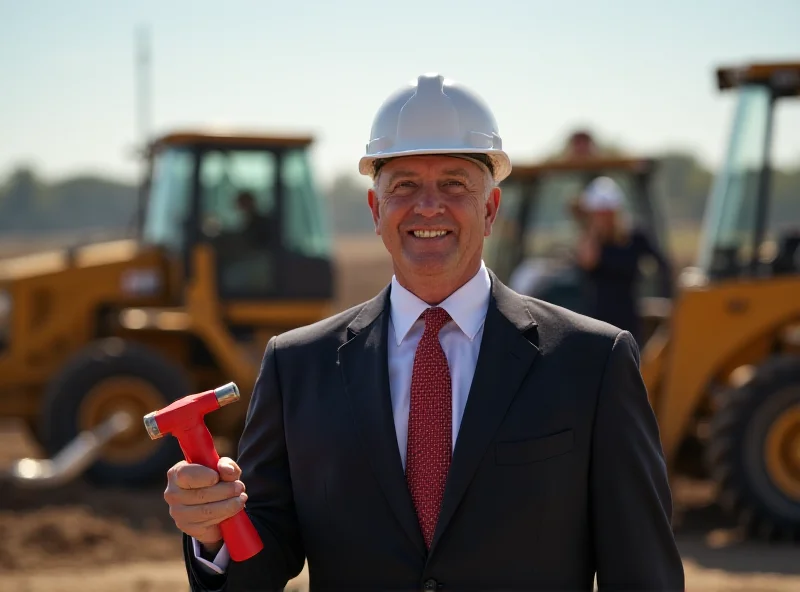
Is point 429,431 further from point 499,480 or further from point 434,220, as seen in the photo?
point 434,220

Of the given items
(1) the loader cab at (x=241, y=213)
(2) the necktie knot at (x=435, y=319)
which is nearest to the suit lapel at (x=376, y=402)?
(2) the necktie knot at (x=435, y=319)

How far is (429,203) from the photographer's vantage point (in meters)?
2.49

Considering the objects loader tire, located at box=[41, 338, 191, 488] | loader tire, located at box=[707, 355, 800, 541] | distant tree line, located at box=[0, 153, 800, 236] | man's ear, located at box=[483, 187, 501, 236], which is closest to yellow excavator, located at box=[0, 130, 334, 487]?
loader tire, located at box=[41, 338, 191, 488]

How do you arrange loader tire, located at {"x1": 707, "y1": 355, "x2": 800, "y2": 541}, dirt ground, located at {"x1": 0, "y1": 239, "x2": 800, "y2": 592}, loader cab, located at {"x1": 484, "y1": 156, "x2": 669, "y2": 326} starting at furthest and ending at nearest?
loader cab, located at {"x1": 484, "y1": 156, "x2": 669, "y2": 326}
loader tire, located at {"x1": 707, "y1": 355, "x2": 800, "y2": 541}
dirt ground, located at {"x1": 0, "y1": 239, "x2": 800, "y2": 592}

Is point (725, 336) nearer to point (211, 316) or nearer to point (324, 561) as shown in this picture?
point (211, 316)

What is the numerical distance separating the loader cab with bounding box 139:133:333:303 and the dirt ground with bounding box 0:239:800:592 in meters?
2.07

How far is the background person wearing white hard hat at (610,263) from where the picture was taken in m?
7.43

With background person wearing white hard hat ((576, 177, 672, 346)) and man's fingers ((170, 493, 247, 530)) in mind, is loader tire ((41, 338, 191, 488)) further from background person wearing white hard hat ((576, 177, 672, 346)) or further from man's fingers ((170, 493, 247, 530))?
man's fingers ((170, 493, 247, 530))

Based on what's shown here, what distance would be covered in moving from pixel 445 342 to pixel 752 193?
5886 mm

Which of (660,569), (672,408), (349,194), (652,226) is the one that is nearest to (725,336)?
(672,408)

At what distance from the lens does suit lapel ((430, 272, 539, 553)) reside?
7.62 ft

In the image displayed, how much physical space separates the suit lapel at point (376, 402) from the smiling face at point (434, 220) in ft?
0.45

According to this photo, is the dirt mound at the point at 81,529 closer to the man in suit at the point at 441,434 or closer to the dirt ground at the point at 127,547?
the dirt ground at the point at 127,547

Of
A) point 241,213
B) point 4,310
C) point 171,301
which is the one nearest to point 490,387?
point 241,213
